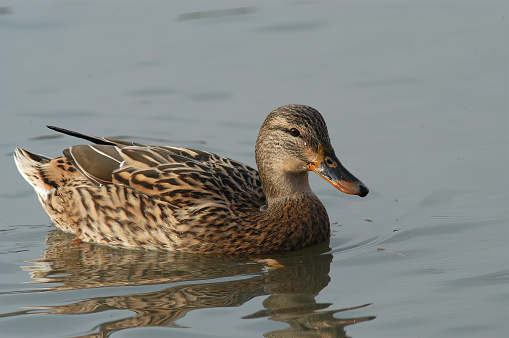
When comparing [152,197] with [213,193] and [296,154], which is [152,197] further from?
[296,154]

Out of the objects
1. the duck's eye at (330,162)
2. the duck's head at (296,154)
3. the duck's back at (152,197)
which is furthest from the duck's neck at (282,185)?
the duck's eye at (330,162)

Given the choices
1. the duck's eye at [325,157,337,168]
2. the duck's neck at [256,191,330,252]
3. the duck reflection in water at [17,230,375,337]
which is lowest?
the duck reflection in water at [17,230,375,337]

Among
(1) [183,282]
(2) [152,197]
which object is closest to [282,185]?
(2) [152,197]

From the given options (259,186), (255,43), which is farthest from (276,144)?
(255,43)

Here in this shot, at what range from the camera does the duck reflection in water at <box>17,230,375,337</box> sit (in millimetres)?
7015

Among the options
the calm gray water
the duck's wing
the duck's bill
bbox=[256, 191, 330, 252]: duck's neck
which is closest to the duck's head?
the duck's bill

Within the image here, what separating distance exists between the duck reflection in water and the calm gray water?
25mm

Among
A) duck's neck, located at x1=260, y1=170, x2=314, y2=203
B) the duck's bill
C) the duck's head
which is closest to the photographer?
the duck's bill

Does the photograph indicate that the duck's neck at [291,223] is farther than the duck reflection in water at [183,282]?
Yes

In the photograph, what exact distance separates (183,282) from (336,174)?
1690 mm

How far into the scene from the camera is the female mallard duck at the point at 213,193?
28.0 ft

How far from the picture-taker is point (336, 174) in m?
8.37

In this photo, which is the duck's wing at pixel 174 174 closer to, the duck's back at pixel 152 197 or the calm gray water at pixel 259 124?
the duck's back at pixel 152 197

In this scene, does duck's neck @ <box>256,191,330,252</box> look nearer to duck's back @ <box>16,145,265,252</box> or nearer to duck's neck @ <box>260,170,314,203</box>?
duck's neck @ <box>260,170,314,203</box>
